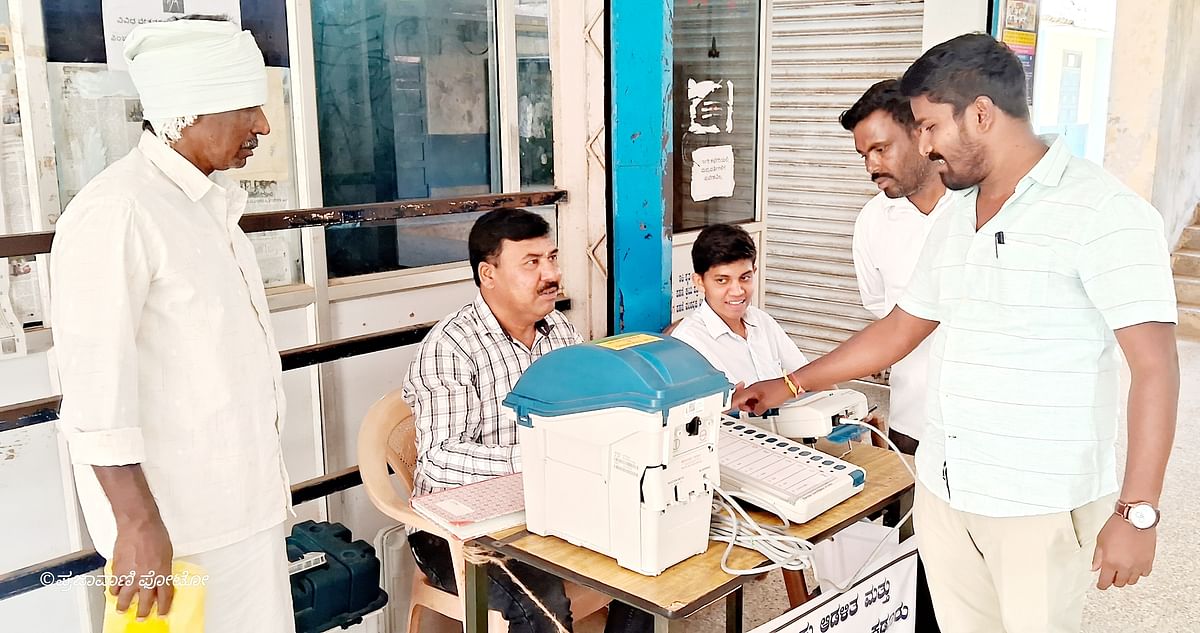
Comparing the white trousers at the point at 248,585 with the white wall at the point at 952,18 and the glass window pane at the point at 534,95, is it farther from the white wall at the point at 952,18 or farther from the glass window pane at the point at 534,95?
the white wall at the point at 952,18

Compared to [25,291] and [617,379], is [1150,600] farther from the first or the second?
[25,291]

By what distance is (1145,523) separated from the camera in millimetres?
1592

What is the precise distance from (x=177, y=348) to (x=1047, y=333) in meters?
1.48

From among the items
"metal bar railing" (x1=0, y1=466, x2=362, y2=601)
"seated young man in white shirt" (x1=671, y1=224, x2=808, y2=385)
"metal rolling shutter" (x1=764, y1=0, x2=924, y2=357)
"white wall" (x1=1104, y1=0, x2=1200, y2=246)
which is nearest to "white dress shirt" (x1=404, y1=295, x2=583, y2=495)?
"seated young man in white shirt" (x1=671, y1=224, x2=808, y2=385)

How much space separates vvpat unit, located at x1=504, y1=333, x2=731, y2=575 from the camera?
1.74 m

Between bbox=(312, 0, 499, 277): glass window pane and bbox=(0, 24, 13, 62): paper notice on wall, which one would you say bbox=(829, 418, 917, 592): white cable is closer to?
bbox=(312, 0, 499, 277): glass window pane

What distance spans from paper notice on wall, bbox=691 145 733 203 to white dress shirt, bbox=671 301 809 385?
3.96 ft

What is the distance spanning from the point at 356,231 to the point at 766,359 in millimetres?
1325

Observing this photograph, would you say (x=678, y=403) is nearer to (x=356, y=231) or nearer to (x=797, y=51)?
(x=356, y=231)

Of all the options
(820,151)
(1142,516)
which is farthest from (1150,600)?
(820,151)

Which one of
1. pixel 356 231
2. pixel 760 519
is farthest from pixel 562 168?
pixel 760 519

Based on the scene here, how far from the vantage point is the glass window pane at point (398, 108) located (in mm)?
2992

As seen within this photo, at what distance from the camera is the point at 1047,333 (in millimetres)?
1692

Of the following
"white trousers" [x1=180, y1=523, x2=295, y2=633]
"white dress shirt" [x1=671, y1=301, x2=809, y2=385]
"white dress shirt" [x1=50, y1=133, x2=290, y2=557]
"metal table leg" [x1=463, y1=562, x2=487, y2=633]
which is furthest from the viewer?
"white dress shirt" [x1=671, y1=301, x2=809, y2=385]
